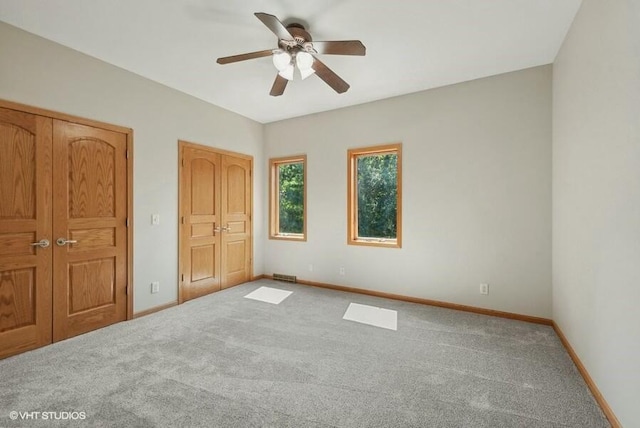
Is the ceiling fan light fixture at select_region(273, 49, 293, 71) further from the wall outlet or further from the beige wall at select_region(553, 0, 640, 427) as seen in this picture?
the wall outlet

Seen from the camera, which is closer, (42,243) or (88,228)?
(42,243)

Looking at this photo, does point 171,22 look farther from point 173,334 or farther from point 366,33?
point 173,334

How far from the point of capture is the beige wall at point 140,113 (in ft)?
8.16

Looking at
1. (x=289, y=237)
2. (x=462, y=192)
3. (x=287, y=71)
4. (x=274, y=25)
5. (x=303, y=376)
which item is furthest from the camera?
(x=289, y=237)

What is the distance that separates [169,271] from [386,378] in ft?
9.70

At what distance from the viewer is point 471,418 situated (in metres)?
1.69

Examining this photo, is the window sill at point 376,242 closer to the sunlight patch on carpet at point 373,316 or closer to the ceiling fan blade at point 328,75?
the sunlight patch on carpet at point 373,316

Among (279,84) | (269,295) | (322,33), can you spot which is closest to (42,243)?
(269,295)

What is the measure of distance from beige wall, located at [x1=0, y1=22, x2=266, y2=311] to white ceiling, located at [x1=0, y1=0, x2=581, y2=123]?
165 millimetres

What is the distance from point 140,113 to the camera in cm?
332

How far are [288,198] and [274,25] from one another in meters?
3.23

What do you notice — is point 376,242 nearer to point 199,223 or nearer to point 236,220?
point 236,220

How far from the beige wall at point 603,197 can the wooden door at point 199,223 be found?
4.17m

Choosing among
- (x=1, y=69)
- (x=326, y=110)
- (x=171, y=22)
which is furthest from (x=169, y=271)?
(x=326, y=110)
